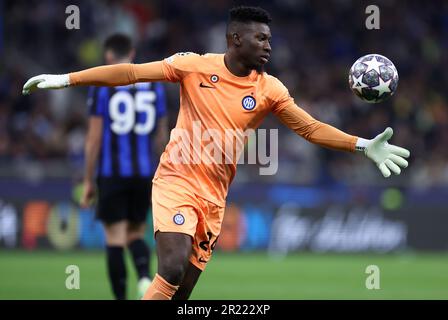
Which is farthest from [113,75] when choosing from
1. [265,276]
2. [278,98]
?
[265,276]

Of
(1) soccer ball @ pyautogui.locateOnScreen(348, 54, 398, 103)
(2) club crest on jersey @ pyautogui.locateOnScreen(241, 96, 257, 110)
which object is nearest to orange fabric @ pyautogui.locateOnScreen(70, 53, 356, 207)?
(2) club crest on jersey @ pyautogui.locateOnScreen(241, 96, 257, 110)

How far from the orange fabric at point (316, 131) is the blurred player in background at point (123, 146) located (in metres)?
2.51

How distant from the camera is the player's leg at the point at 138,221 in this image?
28.0 feet

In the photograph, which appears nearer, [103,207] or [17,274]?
[103,207]

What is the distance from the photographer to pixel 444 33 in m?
21.7

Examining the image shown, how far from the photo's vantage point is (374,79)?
6.62 metres

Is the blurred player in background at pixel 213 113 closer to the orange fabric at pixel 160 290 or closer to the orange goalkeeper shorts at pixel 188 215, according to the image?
the orange goalkeeper shorts at pixel 188 215

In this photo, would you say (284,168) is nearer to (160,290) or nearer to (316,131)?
(316,131)

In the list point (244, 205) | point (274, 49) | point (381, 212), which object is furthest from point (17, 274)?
point (274, 49)

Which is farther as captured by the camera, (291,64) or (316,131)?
(291,64)

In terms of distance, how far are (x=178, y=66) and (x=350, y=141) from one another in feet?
4.21

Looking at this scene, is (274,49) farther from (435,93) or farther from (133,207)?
(133,207)

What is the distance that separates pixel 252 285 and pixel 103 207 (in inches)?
103
